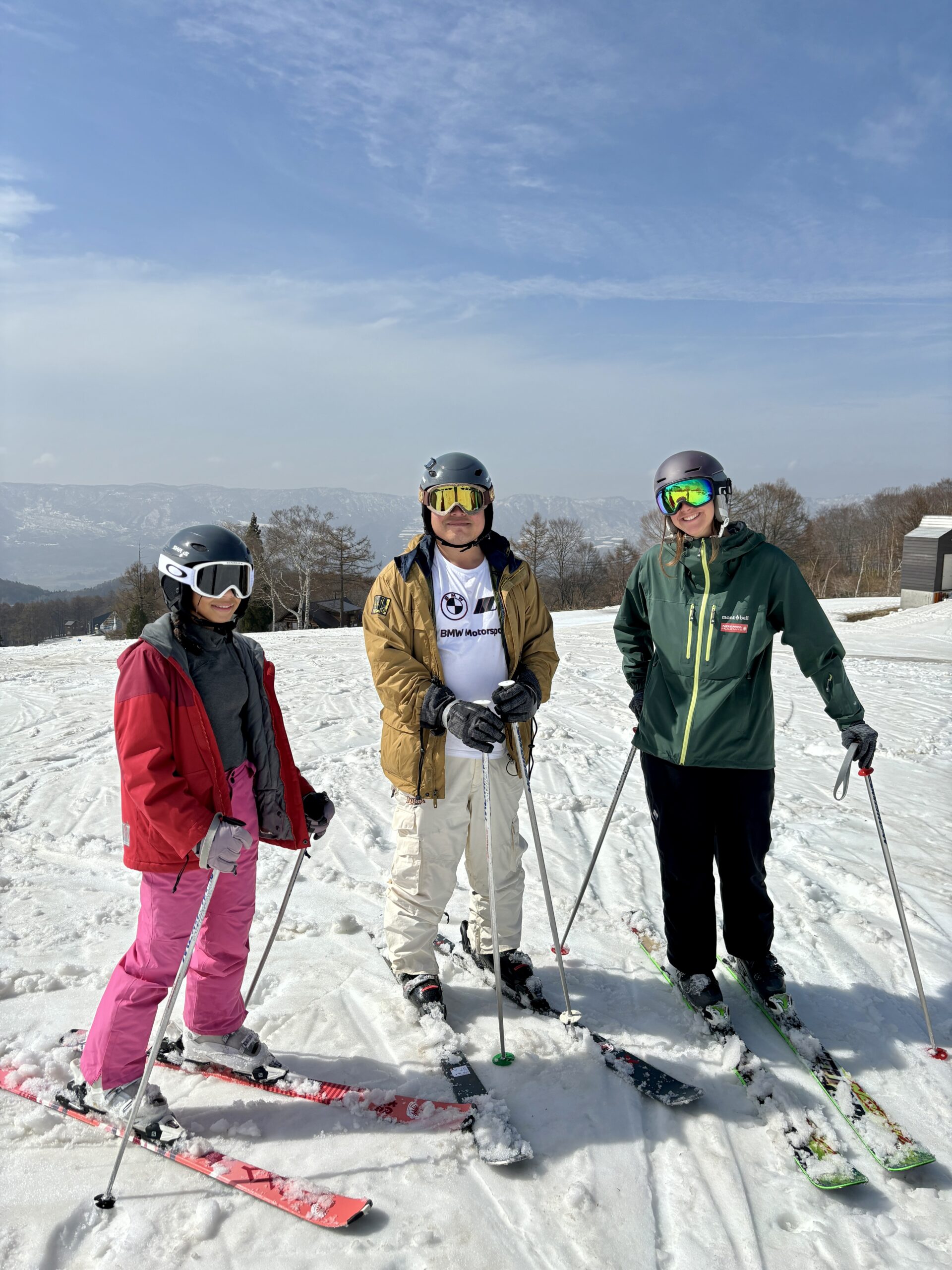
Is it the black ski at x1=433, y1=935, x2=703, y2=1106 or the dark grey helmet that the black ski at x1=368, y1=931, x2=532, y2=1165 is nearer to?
the black ski at x1=433, y1=935, x2=703, y2=1106

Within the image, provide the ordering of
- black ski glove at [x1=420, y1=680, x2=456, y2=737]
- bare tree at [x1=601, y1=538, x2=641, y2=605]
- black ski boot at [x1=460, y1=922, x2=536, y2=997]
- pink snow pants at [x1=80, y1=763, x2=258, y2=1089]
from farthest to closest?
1. bare tree at [x1=601, y1=538, x2=641, y2=605]
2. black ski boot at [x1=460, y1=922, x2=536, y2=997]
3. black ski glove at [x1=420, y1=680, x2=456, y2=737]
4. pink snow pants at [x1=80, y1=763, x2=258, y2=1089]

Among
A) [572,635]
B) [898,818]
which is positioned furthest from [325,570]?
[898,818]

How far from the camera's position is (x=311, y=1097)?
2.73m

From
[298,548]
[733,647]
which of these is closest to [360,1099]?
[733,647]

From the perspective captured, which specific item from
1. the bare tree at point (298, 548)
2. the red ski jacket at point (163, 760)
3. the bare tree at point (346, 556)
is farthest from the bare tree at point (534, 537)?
the red ski jacket at point (163, 760)

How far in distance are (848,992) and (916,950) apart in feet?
2.12

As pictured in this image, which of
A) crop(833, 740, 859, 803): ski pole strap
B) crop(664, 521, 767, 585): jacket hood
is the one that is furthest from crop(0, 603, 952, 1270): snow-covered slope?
crop(664, 521, 767, 585): jacket hood

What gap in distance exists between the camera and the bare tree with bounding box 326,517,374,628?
146ft

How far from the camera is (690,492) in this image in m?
3.13

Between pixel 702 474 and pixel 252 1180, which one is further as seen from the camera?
pixel 702 474

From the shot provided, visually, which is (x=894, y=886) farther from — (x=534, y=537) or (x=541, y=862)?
(x=534, y=537)

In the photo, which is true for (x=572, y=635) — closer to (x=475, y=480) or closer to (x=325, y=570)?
(x=475, y=480)

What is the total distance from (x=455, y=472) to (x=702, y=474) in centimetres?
103

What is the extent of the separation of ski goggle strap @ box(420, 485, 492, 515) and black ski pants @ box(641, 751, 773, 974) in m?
1.37
